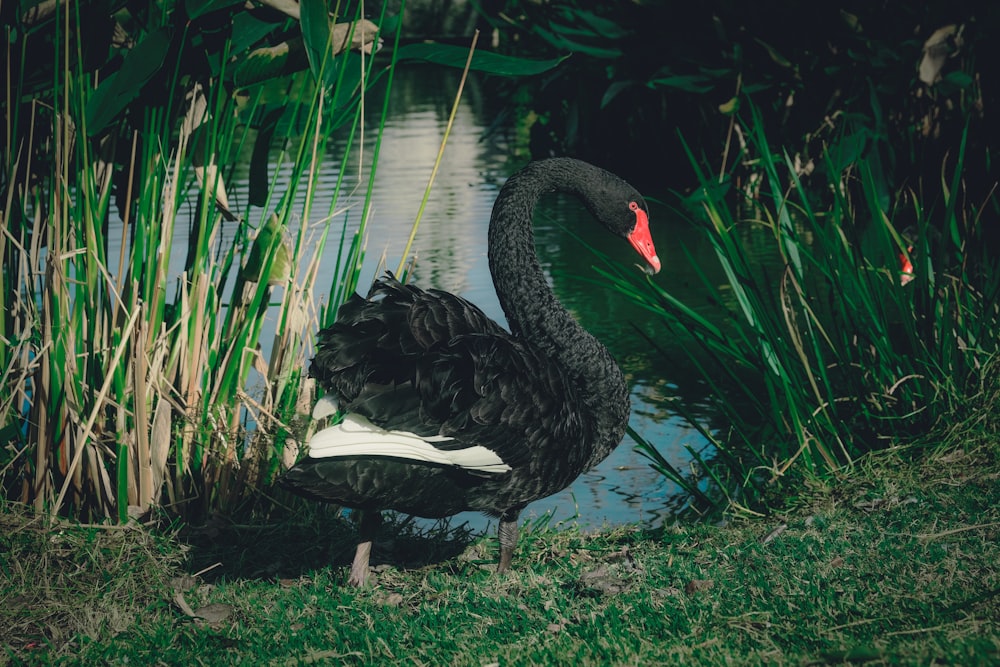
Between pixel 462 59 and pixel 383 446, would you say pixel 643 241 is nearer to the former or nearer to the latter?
pixel 462 59

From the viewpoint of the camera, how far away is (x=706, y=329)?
416 centimetres

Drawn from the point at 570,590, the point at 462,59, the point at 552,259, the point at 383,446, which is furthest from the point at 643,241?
the point at 552,259

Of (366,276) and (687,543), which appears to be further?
(366,276)

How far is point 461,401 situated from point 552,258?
17.7 ft

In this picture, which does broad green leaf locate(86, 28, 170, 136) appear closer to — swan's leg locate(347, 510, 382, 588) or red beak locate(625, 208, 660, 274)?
swan's leg locate(347, 510, 382, 588)

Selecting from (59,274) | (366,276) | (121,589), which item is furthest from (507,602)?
(366,276)

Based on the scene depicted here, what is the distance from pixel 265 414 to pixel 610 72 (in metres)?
6.57

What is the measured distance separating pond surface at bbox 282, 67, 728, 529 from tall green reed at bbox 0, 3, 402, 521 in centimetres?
51

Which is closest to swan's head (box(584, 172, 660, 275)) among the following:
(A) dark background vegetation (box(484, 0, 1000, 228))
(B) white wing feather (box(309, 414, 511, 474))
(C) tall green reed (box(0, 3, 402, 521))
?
(C) tall green reed (box(0, 3, 402, 521))

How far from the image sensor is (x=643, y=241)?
13.0 feet

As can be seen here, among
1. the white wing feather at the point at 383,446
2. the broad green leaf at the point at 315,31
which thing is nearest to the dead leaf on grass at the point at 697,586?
the white wing feather at the point at 383,446

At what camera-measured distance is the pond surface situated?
4750 millimetres

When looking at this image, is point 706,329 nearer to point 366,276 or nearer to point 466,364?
point 466,364

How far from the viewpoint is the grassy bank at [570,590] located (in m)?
2.79
